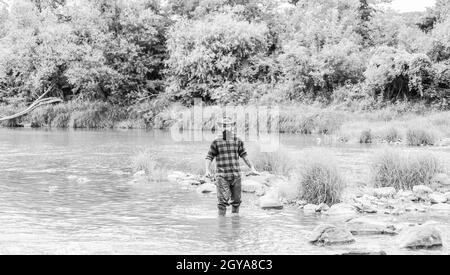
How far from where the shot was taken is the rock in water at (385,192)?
12.2 metres

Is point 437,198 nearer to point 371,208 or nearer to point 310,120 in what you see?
point 371,208

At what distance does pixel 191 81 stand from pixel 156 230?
34.3 m

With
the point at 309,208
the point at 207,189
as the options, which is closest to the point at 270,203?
the point at 309,208

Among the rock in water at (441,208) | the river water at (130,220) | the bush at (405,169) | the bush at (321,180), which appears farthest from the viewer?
the bush at (405,169)

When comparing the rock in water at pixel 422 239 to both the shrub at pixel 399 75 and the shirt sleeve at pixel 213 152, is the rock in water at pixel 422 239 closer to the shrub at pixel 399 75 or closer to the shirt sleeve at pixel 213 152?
the shirt sleeve at pixel 213 152

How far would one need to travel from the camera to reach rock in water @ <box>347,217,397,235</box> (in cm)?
920

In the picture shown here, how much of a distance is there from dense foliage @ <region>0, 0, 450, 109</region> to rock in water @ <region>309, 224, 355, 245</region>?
90.3ft

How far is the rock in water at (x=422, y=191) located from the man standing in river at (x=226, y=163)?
3.58 metres

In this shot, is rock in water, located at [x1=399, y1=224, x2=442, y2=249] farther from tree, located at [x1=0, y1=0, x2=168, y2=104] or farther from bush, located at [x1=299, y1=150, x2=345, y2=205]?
tree, located at [x1=0, y1=0, x2=168, y2=104]

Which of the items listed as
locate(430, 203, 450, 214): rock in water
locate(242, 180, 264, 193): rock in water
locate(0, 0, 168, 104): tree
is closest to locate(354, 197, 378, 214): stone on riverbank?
locate(430, 203, 450, 214): rock in water

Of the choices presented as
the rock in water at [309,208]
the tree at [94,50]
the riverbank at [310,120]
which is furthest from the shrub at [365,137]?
the tree at [94,50]

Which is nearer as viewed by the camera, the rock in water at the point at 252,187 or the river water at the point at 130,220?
the river water at the point at 130,220
